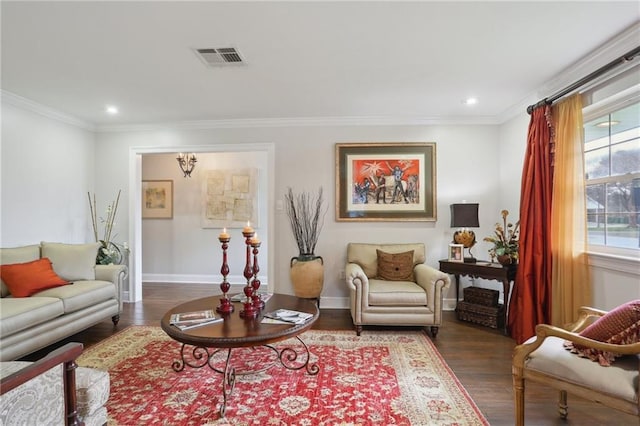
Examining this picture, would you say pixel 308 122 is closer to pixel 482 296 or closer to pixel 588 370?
pixel 482 296

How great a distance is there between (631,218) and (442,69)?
1.86m

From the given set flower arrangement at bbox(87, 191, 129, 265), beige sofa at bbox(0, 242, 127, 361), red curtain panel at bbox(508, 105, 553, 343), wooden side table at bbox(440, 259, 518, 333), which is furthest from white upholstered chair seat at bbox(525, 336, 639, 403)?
flower arrangement at bbox(87, 191, 129, 265)

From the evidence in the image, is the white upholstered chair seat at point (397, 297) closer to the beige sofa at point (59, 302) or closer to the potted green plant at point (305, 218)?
the potted green plant at point (305, 218)

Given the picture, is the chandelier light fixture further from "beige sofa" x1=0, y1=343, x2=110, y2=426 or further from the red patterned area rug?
"beige sofa" x1=0, y1=343, x2=110, y2=426

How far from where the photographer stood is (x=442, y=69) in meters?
2.69

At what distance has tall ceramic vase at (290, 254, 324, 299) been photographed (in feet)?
11.9

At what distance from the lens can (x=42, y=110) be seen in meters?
3.61

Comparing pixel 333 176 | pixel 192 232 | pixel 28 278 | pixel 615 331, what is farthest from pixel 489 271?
pixel 192 232

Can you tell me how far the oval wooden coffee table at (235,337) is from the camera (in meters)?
1.83

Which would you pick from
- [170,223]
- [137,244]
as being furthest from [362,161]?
[170,223]

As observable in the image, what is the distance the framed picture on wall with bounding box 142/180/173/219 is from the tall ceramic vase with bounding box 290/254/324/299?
3.19 meters

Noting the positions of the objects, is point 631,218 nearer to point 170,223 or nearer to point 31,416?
point 31,416

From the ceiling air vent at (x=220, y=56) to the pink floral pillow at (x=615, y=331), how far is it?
2915 mm

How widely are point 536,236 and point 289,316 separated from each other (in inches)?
93.9
